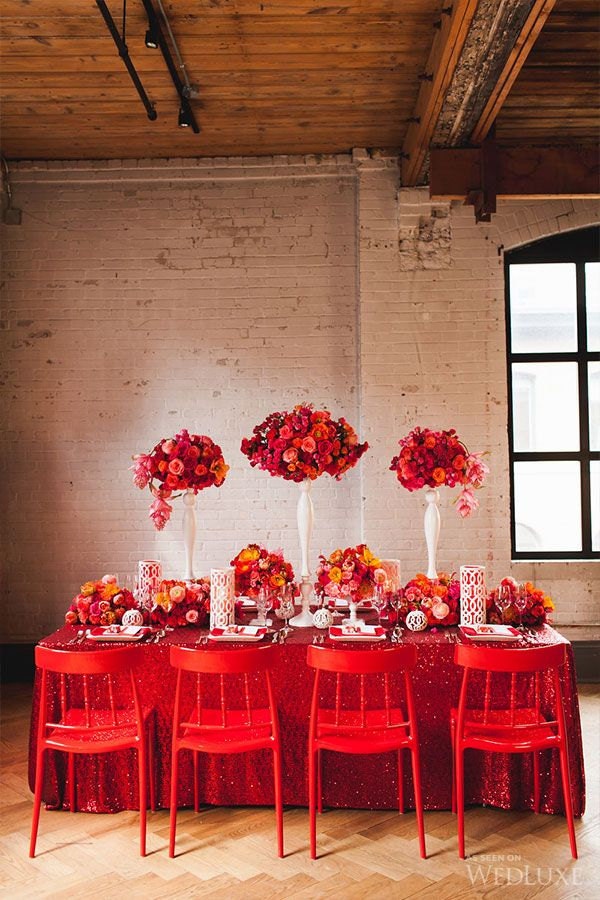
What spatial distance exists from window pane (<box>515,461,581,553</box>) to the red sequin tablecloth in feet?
8.93

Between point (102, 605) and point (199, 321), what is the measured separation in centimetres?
303

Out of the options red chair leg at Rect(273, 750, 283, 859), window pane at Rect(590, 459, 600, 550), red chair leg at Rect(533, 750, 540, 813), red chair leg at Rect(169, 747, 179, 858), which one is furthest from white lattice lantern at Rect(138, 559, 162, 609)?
window pane at Rect(590, 459, 600, 550)

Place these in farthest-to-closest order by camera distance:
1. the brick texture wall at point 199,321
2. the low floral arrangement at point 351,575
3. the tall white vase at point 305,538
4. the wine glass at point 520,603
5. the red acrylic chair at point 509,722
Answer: the brick texture wall at point 199,321
the tall white vase at point 305,538
the wine glass at point 520,603
the low floral arrangement at point 351,575
the red acrylic chair at point 509,722

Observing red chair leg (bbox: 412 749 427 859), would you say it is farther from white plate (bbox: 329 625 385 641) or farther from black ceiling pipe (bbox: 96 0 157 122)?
black ceiling pipe (bbox: 96 0 157 122)

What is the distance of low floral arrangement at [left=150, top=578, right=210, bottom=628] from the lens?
4102 mm

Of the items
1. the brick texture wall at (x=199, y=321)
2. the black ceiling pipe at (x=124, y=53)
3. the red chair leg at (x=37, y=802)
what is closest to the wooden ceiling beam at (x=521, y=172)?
the brick texture wall at (x=199, y=321)

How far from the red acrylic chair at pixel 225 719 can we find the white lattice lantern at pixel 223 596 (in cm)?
32

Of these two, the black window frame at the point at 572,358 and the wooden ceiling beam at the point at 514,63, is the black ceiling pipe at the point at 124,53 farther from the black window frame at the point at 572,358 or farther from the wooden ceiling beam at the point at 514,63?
the black window frame at the point at 572,358

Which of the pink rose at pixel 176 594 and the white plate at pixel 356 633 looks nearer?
the white plate at pixel 356 633

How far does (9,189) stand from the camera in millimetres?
6520

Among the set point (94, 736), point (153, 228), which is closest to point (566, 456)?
point (153, 228)

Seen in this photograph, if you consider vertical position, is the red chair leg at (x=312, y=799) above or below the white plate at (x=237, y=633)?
below

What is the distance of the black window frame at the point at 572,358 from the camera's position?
21.1 feet

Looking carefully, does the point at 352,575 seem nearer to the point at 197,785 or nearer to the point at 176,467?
the point at 176,467
